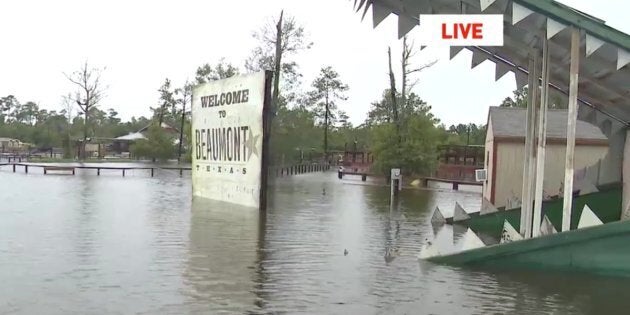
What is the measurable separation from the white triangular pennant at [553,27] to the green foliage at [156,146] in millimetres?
62122

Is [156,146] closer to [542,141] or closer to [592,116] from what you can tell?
[592,116]

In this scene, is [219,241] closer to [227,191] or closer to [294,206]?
[227,191]

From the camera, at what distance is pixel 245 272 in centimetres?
983

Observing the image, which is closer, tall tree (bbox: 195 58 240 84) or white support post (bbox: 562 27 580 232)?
white support post (bbox: 562 27 580 232)

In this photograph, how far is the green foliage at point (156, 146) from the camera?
225 feet

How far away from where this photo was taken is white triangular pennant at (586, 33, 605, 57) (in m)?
9.13

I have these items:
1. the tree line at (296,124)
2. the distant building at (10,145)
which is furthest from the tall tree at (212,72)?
the distant building at (10,145)

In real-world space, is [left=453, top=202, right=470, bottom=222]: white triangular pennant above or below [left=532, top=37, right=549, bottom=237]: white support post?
below

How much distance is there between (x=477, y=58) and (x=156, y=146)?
5932 cm

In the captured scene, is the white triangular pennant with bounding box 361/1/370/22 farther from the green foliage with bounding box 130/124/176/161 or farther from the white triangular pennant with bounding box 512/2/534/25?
the green foliage with bounding box 130/124/176/161

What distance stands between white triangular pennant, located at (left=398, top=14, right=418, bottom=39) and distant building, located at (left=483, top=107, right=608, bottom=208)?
14398 mm

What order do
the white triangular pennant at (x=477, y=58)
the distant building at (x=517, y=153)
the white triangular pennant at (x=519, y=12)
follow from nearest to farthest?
1. the white triangular pennant at (x=519, y=12)
2. the white triangular pennant at (x=477, y=58)
3. the distant building at (x=517, y=153)

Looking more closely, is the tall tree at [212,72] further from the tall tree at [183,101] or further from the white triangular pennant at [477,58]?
the white triangular pennant at [477,58]

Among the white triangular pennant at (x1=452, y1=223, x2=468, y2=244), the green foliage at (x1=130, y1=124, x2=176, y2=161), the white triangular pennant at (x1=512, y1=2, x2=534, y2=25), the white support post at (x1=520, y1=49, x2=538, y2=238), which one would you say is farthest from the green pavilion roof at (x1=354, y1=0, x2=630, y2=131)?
the green foliage at (x1=130, y1=124, x2=176, y2=161)
